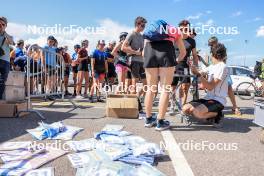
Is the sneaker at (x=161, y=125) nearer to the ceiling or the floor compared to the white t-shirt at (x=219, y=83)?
nearer to the floor

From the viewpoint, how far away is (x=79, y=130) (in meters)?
5.56

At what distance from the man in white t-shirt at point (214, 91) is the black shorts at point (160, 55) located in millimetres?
494

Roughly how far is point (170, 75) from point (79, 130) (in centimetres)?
173

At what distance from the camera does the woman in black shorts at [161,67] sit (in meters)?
5.74

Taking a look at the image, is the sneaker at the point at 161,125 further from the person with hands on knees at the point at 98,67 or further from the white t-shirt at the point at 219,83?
the person with hands on knees at the point at 98,67

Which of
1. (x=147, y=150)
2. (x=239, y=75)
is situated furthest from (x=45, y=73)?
(x=239, y=75)

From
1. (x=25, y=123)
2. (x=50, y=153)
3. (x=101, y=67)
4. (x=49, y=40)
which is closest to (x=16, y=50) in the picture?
(x=49, y=40)

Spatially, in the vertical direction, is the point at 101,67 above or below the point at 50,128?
above

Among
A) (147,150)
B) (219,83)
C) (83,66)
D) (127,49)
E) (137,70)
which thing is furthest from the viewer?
(83,66)

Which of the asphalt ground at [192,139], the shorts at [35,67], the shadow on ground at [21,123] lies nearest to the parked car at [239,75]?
the asphalt ground at [192,139]

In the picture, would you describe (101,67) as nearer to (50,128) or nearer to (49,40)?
(49,40)

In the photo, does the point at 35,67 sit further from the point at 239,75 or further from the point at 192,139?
the point at 239,75

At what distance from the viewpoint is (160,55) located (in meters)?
5.78

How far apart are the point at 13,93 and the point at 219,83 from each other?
416 cm
